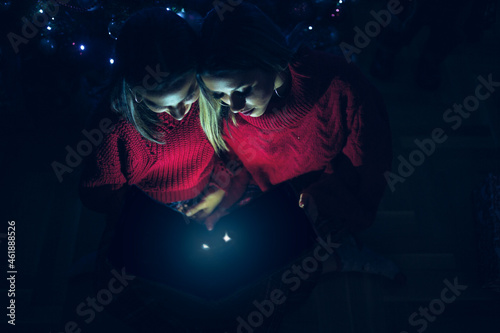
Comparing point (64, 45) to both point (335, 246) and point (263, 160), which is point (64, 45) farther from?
point (335, 246)

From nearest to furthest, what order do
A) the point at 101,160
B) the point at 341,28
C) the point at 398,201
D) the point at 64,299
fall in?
the point at 101,160 → the point at 64,299 → the point at 398,201 → the point at 341,28

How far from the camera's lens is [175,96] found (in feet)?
3.33

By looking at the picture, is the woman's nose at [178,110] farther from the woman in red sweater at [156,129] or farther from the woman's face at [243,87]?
the woman's face at [243,87]

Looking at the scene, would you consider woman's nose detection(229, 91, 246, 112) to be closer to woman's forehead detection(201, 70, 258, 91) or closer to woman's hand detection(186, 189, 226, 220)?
woman's forehead detection(201, 70, 258, 91)

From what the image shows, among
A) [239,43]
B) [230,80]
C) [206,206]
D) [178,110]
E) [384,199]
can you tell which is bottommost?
[384,199]

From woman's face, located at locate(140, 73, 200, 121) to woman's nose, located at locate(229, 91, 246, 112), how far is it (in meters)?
0.12

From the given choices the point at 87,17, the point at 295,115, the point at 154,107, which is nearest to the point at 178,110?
the point at 154,107

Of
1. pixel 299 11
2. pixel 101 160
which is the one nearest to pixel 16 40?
pixel 101 160

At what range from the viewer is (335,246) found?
1986 millimetres

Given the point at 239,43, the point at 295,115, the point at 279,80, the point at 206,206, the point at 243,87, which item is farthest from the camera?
the point at 206,206

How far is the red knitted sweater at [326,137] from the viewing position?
4.22 ft

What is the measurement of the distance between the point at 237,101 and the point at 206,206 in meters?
0.80

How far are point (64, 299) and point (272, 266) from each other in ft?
4.63

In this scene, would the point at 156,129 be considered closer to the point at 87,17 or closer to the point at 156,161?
the point at 156,161
